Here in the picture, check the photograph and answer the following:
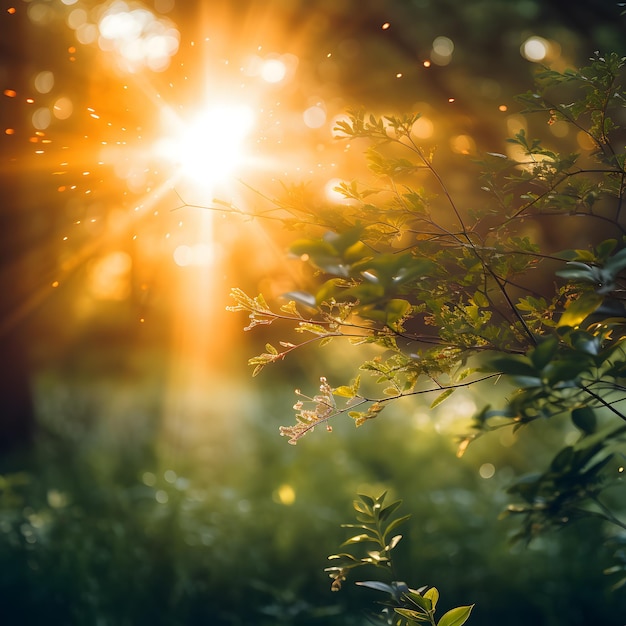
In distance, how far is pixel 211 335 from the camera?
947 cm

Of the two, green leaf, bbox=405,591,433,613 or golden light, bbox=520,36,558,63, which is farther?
golden light, bbox=520,36,558,63

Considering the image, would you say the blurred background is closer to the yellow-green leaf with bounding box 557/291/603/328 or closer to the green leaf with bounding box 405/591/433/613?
the yellow-green leaf with bounding box 557/291/603/328

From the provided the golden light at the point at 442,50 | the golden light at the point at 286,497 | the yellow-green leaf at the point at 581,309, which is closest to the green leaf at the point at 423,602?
the yellow-green leaf at the point at 581,309

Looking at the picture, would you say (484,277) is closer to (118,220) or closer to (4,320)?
(118,220)

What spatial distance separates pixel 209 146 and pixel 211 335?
8114 mm

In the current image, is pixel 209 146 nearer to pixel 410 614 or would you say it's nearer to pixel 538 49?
pixel 410 614

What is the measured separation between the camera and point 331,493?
481 cm

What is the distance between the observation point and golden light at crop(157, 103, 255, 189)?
1386 millimetres

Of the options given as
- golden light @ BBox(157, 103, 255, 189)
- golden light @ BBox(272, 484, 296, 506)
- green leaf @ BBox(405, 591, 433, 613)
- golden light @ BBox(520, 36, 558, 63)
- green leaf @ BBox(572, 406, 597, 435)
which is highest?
golden light @ BBox(520, 36, 558, 63)

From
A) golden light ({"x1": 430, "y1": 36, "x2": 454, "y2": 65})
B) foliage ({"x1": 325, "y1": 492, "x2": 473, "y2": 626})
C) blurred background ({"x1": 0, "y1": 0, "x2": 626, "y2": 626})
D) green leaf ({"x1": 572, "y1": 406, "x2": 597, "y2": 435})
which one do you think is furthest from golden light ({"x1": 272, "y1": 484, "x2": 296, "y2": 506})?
golden light ({"x1": 430, "y1": 36, "x2": 454, "y2": 65})

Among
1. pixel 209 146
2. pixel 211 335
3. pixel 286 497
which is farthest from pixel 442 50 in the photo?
pixel 209 146

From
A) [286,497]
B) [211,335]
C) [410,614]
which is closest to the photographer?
[410,614]

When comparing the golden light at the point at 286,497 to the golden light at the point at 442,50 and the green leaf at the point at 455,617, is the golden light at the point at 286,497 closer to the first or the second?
the green leaf at the point at 455,617

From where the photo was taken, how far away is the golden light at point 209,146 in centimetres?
139
